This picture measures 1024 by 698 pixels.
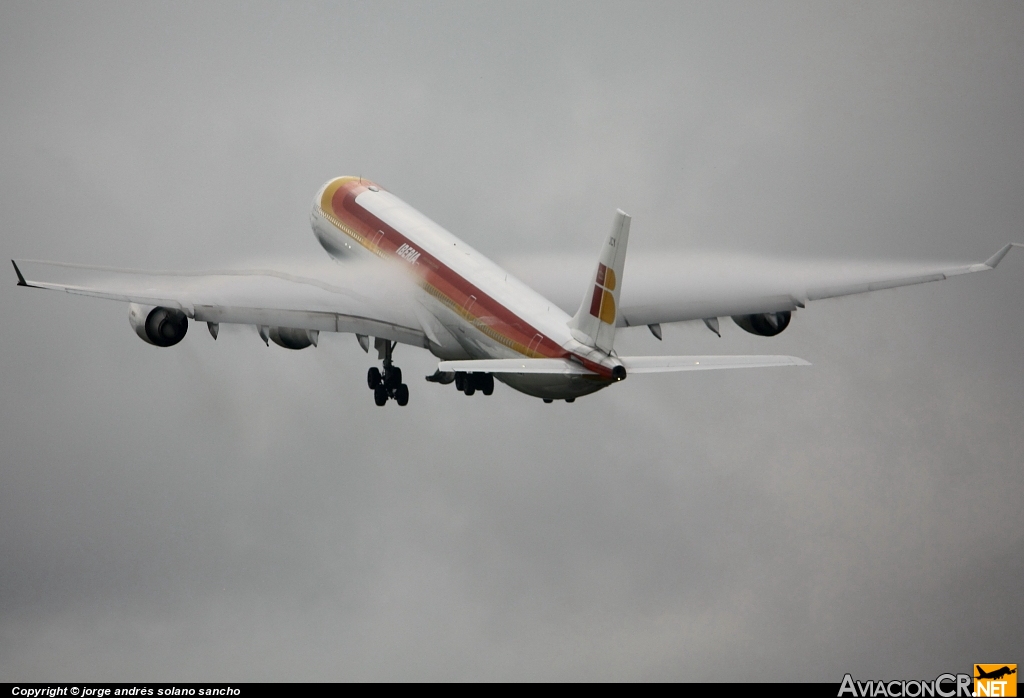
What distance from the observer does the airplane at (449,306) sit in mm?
52812

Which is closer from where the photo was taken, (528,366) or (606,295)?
(528,366)

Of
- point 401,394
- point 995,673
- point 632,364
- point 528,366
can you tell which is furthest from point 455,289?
point 995,673

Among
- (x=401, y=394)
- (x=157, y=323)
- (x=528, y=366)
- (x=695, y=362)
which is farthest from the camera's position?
(x=401, y=394)

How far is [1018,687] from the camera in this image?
57.6 metres

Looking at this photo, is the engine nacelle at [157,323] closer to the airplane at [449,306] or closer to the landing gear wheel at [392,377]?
the airplane at [449,306]

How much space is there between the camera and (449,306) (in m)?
58.6

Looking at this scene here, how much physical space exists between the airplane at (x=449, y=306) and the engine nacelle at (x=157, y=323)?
0.10 ft

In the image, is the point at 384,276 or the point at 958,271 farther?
the point at 384,276

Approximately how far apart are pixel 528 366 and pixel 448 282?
8778mm

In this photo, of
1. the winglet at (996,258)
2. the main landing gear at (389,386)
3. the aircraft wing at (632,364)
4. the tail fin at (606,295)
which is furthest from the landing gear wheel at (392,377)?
the winglet at (996,258)

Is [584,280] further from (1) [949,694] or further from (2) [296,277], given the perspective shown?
(1) [949,694]

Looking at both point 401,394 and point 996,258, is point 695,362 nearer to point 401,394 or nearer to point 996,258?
point 996,258

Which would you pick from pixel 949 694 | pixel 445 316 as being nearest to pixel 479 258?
pixel 445 316

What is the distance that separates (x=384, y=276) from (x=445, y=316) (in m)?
4.88
